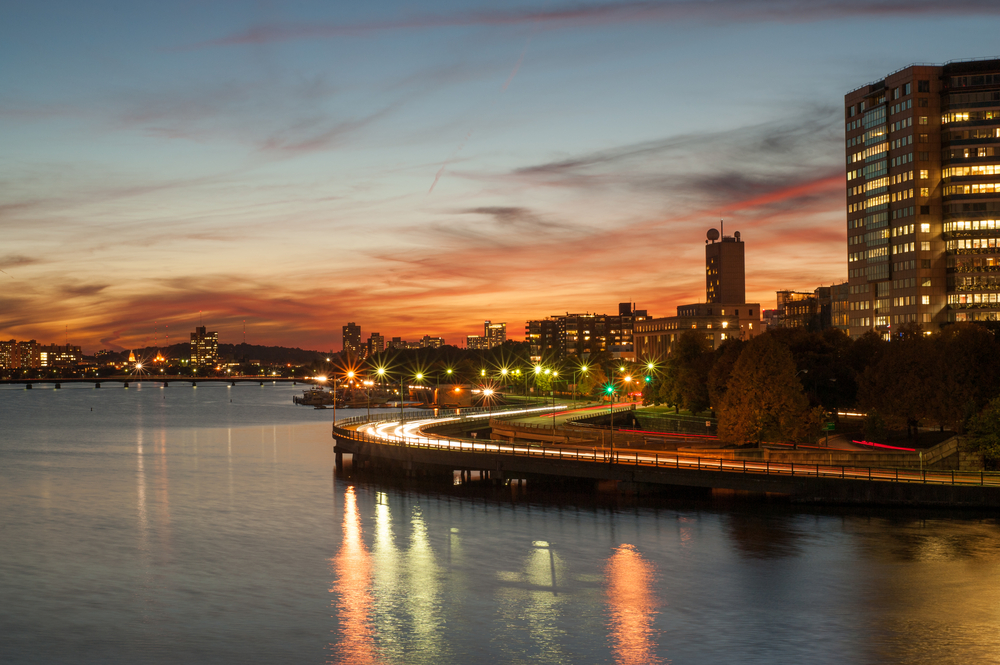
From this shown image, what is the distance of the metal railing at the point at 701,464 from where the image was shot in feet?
207

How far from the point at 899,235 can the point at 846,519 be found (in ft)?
431

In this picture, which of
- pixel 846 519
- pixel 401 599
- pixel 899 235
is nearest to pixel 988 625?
pixel 846 519

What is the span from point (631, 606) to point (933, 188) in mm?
152298

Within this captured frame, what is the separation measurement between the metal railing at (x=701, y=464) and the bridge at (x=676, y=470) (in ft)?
0.22

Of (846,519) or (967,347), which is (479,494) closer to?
(846,519)

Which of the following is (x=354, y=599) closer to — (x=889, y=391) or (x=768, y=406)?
(x=768, y=406)

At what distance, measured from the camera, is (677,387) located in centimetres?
12031

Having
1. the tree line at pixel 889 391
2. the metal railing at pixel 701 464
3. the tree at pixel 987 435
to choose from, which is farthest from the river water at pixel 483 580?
the tree line at pixel 889 391

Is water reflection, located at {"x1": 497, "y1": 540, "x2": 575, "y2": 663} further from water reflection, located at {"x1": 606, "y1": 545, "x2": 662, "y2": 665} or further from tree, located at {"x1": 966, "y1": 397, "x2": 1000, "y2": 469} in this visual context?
tree, located at {"x1": 966, "y1": 397, "x2": 1000, "y2": 469}

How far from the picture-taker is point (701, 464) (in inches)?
2800

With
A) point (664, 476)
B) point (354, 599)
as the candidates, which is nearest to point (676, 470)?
point (664, 476)

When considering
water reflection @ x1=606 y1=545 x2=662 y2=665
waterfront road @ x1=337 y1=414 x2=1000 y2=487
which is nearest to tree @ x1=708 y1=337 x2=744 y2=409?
waterfront road @ x1=337 y1=414 x2=1000 y2=487

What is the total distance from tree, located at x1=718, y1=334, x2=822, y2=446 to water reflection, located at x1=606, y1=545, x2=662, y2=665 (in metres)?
29.0

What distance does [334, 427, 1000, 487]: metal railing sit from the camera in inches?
2480
